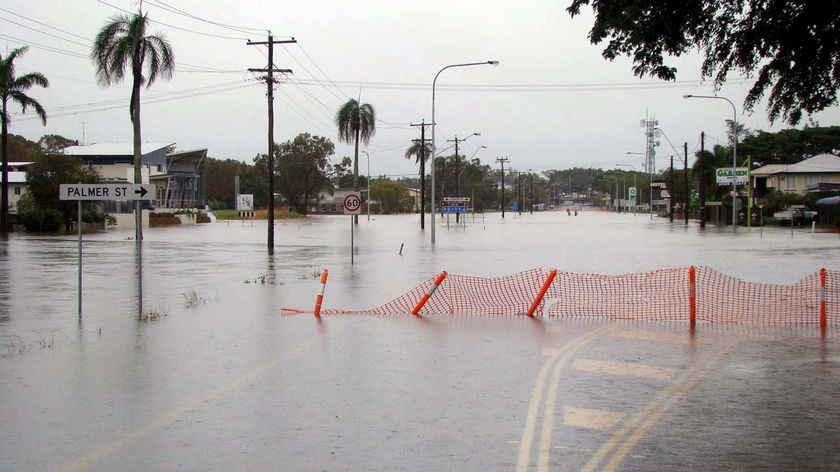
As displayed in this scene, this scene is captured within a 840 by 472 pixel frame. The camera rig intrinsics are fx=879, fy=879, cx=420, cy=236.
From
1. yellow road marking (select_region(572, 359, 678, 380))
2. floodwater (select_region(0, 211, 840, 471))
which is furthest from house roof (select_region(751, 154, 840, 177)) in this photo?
yellow road marking (select_region(572, 359, 678, 380))

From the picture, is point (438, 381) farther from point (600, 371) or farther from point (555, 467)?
point (555, 467)

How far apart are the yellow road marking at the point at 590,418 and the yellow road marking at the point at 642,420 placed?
0.41ft

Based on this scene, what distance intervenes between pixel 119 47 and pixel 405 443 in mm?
44859

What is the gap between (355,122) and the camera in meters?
83.8

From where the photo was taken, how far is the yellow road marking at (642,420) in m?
6.41

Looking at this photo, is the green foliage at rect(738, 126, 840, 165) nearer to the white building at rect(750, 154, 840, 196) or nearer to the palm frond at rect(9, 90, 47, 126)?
the white building at rect(750, 154, 840, 196)

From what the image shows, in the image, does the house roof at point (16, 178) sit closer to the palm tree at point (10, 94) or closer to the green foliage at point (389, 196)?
the palm tree at point (10, 94)

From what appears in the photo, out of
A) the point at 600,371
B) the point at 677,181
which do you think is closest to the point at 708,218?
the point at 677,181

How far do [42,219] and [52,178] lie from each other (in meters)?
2.73

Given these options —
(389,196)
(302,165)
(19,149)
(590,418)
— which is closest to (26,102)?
(590,418)

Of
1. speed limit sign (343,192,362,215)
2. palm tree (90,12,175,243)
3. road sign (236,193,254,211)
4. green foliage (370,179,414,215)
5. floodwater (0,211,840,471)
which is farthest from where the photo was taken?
green foliage (370,179,414,215)

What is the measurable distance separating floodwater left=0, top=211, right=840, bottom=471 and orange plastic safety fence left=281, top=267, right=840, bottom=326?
3.10 ft

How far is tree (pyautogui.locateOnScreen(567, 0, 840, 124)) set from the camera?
10336mm

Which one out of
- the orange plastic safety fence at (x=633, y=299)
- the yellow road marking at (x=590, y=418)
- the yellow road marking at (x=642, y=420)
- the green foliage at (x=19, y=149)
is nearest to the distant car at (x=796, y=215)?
the orange plastic safety fence at (x=633, y=299)
